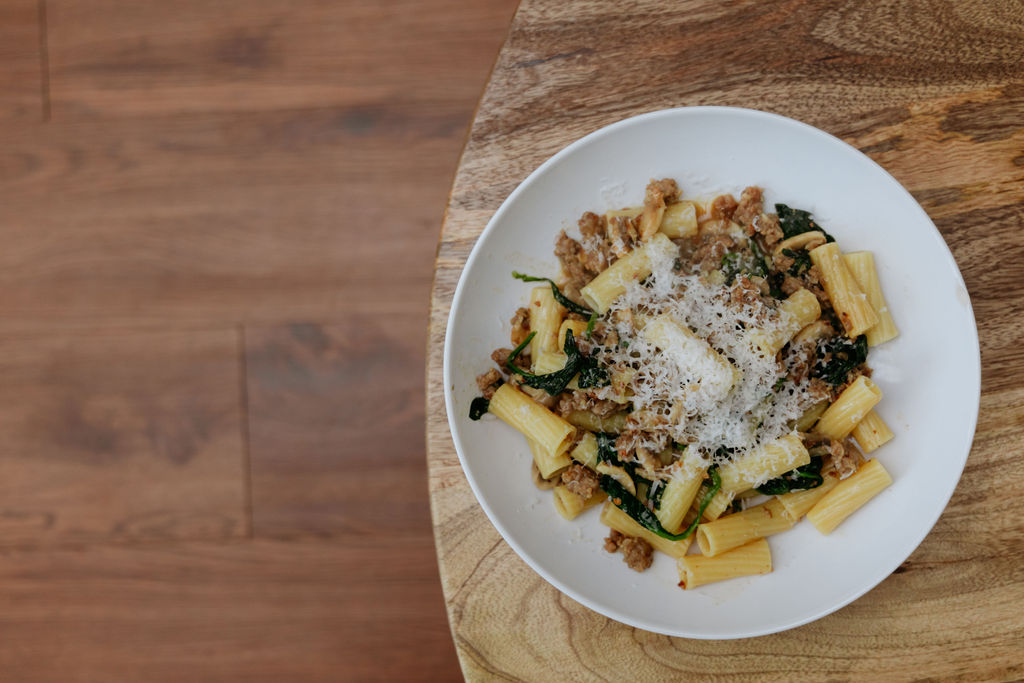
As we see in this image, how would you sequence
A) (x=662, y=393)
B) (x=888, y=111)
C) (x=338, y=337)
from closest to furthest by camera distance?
1. (x=662, y=393)
2. (x=888, y=111)
3. (x=338, y=337)

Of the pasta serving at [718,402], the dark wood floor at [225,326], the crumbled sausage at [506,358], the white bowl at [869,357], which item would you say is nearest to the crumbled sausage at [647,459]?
the pasta serving at [718,402]

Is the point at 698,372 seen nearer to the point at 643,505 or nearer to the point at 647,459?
the point at 647,459

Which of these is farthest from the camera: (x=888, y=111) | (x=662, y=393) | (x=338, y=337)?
(x=338, y=337)

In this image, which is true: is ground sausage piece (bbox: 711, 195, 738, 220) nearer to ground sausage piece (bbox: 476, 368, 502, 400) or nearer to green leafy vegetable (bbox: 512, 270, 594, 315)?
green leafy vegetable (bbox: 512, 270, 594, 315)

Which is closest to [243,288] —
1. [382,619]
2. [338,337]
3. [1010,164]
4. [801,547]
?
[338,337]

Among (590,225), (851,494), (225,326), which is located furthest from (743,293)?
(225,326)

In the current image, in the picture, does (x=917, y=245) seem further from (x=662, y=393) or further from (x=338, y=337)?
(x=338, y=337)
